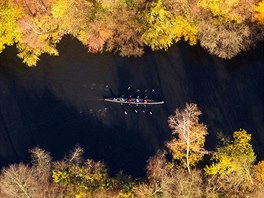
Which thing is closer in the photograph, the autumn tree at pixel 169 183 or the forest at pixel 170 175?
the autumn tree at pixel 169 183

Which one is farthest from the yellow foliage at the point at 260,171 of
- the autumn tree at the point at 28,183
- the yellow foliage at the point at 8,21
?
the yellow foliage at the point at 8,21

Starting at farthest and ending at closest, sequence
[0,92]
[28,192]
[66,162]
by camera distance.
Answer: [0,92] < [66,162] < [28,192]

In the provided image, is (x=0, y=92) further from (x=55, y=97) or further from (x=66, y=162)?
(x=66, y=162)

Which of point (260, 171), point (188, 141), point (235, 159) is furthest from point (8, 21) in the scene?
point (260, 171)

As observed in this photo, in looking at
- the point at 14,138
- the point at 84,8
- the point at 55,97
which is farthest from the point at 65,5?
the point at 14,138

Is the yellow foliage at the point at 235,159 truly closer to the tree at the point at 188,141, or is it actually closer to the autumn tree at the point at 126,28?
the tree at the point at 188,141

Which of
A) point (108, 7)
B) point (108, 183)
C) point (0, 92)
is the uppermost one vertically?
point (108, 7)

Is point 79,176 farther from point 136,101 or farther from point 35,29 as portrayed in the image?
point 35,29

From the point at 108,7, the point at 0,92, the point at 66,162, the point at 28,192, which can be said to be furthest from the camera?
the point at 0,92

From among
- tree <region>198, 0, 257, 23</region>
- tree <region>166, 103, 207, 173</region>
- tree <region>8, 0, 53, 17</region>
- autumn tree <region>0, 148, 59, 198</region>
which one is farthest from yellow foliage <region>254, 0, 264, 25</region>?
autumn tree <region>0, 148, 59, 198</region>
